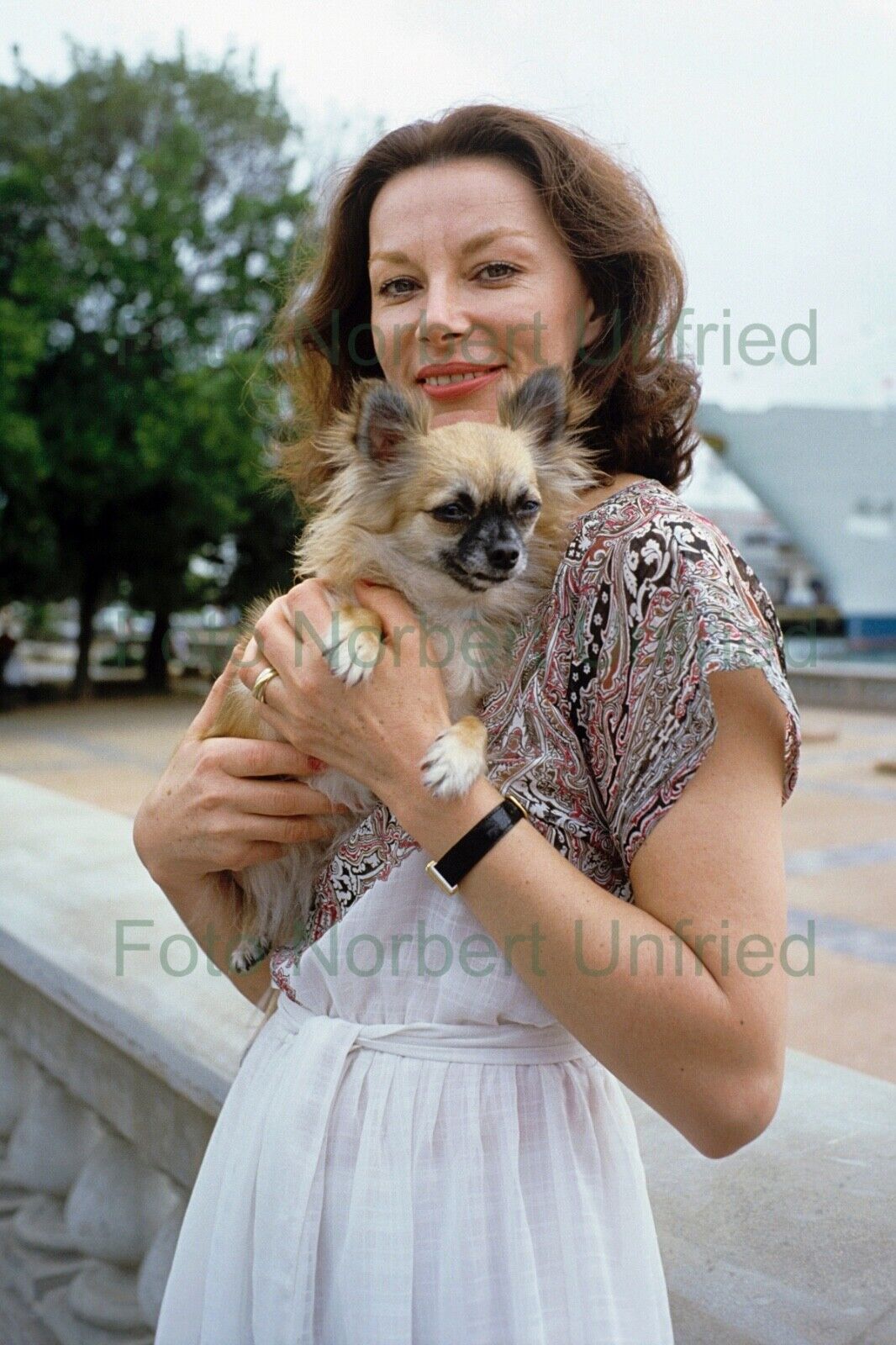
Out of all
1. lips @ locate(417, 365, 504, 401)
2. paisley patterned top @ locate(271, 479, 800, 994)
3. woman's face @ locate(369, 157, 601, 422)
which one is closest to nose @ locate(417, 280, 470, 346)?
woman's face @ locate(369, 157, 601, 422)

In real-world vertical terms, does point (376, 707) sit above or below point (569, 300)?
below

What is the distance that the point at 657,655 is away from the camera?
1307mm

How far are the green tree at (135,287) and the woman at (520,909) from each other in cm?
1525

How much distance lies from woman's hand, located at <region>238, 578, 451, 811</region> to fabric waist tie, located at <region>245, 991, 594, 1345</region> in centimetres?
33

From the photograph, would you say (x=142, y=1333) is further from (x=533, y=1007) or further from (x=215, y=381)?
(x=215, y=381)

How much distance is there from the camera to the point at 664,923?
1251 mm

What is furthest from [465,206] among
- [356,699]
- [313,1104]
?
[313,1104]

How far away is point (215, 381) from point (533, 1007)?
55.5ft

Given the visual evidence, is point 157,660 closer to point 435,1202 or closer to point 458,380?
point 458,380

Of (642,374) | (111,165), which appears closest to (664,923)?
(642,374)

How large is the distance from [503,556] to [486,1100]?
Answer: 1004 millimetres

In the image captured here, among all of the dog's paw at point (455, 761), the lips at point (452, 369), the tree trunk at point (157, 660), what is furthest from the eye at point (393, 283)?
the tree trunk at point (157, 660)

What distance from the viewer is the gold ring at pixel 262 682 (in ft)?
5.73

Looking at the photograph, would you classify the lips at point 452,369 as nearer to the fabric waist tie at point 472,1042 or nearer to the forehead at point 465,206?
the forehead at point 465,206
